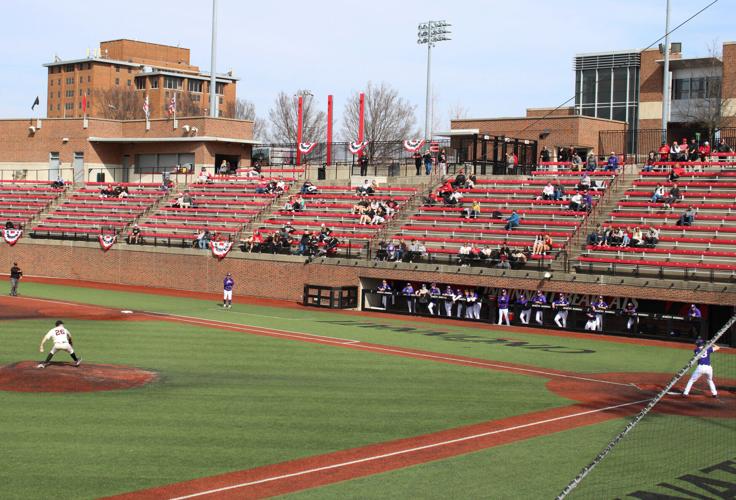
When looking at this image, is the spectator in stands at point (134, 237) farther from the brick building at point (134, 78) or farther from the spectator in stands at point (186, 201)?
the brick building at point (134, 78)

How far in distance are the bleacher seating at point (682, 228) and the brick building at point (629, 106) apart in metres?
8.14

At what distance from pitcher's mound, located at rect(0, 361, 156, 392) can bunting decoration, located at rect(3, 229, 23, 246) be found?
105 ft

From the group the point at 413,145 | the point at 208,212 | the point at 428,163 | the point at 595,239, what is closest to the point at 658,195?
the point at 595,239

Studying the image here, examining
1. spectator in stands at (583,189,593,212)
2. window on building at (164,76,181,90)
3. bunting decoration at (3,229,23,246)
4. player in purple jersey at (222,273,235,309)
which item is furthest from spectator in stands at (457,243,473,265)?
window on building at (164,76,181,90)

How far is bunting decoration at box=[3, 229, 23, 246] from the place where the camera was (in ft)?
170

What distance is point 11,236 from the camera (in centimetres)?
5191

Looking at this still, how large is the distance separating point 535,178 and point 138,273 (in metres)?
21.4

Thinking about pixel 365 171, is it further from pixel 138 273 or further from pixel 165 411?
pixel 165 411

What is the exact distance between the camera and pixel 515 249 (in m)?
36.2

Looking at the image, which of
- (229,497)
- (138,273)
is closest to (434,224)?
(138,273)

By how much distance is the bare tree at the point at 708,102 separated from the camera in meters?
53.5

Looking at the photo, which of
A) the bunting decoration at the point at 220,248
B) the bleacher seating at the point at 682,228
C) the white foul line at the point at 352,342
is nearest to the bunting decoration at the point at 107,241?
the bunting decoration at the point at 220,248

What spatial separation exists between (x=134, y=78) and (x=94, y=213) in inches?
4097

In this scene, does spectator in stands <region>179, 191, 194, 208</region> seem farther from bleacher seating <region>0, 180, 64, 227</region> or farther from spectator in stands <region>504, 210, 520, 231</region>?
spectator in stands <region>504, 210, 520, 231</region>
